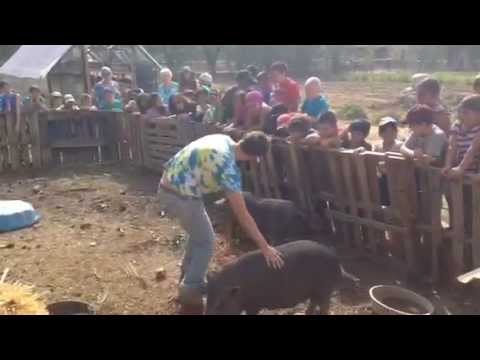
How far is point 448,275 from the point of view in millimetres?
4902

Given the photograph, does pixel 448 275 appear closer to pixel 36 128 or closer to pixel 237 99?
pixel 237 99

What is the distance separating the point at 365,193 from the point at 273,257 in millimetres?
1825

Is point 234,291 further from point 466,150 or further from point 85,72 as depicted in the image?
point 85,72

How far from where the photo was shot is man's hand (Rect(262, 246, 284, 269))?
409 cm

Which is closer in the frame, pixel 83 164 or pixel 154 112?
pixel 154 112

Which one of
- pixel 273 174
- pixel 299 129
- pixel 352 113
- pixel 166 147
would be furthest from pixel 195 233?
pixel 352 113

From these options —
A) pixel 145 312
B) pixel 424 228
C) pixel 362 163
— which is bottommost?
pixel 145 312

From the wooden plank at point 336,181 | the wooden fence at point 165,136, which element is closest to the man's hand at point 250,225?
the wooden plank at point 336,181

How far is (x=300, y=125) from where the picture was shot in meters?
6.38

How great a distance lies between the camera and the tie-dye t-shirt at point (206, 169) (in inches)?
165

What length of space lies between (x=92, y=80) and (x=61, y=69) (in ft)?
4.44

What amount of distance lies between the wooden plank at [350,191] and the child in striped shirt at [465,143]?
3.69 ft

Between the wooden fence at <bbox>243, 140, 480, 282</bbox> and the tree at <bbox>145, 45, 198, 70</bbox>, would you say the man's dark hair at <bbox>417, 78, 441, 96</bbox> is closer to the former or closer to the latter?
the wooden fence at <bbox>243, 140, 480, 282</bbox>

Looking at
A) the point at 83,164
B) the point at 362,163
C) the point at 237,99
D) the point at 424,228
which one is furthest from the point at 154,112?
the point at 424,228
